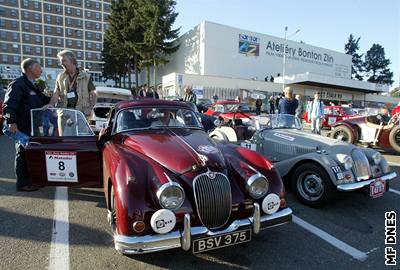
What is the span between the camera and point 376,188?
14.0 ft

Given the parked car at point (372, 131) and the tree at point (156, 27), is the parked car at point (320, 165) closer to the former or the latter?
the parked car at point (372, 131)

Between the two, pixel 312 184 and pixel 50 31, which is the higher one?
pixel 50 31

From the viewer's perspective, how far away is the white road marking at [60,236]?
288cm

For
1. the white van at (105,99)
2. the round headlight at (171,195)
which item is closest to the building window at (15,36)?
the white van at (105,99)

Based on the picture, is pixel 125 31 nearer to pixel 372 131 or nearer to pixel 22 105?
pixel 372 131

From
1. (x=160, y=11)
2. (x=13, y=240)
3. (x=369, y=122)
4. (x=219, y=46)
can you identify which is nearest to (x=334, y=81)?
(x=219, y=46)

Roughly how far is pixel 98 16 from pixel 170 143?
94.1 m

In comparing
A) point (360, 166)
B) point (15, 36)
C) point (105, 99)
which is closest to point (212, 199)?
point (360, 166)

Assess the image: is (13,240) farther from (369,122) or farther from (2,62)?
(2,62)

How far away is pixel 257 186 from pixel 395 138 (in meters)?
7.43

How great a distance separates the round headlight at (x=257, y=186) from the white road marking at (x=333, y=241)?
109 centimetres

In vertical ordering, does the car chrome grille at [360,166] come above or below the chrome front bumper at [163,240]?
above

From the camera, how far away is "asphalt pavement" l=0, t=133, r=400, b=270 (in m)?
2.90

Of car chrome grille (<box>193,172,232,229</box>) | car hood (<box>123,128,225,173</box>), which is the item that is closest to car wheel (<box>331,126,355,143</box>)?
car hood (<box>123,128,225,173</box>)
